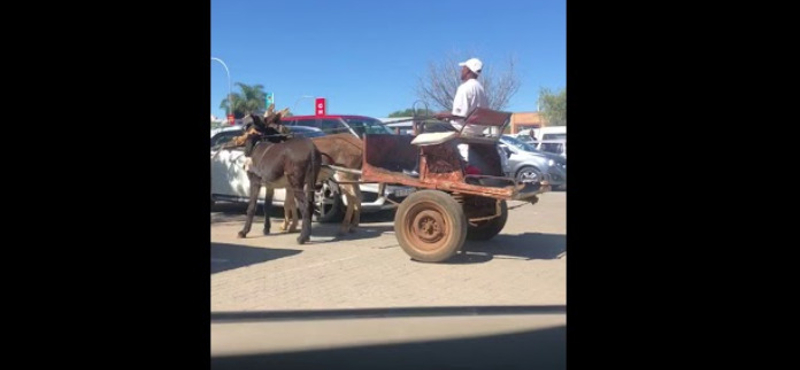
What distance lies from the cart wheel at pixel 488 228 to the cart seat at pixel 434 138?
4.62 ft

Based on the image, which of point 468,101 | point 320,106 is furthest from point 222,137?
point 320,106

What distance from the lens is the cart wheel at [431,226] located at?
6930mm

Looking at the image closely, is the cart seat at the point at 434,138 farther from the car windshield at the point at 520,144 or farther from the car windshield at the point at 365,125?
the car windshield at the point at 520,144

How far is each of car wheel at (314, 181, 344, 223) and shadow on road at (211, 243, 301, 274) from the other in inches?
80.4

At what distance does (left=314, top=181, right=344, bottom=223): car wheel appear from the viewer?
10.1 meters

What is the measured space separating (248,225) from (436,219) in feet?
10.1

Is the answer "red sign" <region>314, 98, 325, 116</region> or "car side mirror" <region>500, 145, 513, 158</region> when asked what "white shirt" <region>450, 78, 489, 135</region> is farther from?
"red sign" <region>314, 98, 325, 116</region>

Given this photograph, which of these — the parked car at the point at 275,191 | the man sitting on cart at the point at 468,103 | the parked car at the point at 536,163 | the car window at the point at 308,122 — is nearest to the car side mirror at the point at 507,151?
the parked car at the point at 536,163

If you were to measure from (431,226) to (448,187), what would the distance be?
0.46m

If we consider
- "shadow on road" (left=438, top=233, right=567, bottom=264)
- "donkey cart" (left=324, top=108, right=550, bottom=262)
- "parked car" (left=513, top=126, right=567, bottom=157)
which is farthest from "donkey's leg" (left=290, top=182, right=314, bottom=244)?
"parked car" (left=513, top=126, right=567, bottom=157)
